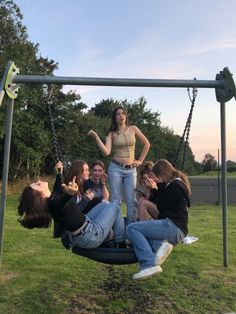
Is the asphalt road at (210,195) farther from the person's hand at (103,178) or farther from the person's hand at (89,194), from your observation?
the person's hand at (89,194)

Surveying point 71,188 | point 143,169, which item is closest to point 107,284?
point 143,169

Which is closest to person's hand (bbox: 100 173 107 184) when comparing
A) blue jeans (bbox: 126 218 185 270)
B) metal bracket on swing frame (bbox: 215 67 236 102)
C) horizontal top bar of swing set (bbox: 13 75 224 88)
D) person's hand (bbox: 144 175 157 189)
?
person's hand (bbox: 144 175 157 189)

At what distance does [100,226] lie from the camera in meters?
4.20

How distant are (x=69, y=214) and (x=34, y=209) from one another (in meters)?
0.31

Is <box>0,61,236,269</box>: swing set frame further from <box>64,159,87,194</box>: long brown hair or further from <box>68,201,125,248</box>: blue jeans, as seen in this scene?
<box>68,201,125,248</box>: blue jeans

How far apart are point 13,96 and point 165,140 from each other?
8751 millimetres

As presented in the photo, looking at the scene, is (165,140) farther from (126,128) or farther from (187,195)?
(187,195)

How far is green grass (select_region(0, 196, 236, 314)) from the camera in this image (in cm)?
481

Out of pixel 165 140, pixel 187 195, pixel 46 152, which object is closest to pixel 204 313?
pixel 187 195

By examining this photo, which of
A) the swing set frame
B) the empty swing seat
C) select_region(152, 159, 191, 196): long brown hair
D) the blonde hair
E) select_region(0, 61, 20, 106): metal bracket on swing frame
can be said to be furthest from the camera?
the swing set frame

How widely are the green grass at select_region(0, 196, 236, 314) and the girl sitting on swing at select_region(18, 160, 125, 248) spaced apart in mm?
1003

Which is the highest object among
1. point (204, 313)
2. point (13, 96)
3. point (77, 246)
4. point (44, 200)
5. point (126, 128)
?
point (13, 96)

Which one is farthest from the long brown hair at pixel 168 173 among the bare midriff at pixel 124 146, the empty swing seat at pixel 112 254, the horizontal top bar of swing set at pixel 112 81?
the horizontal top bar of swing set at pixel 112 81

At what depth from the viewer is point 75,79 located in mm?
4973
